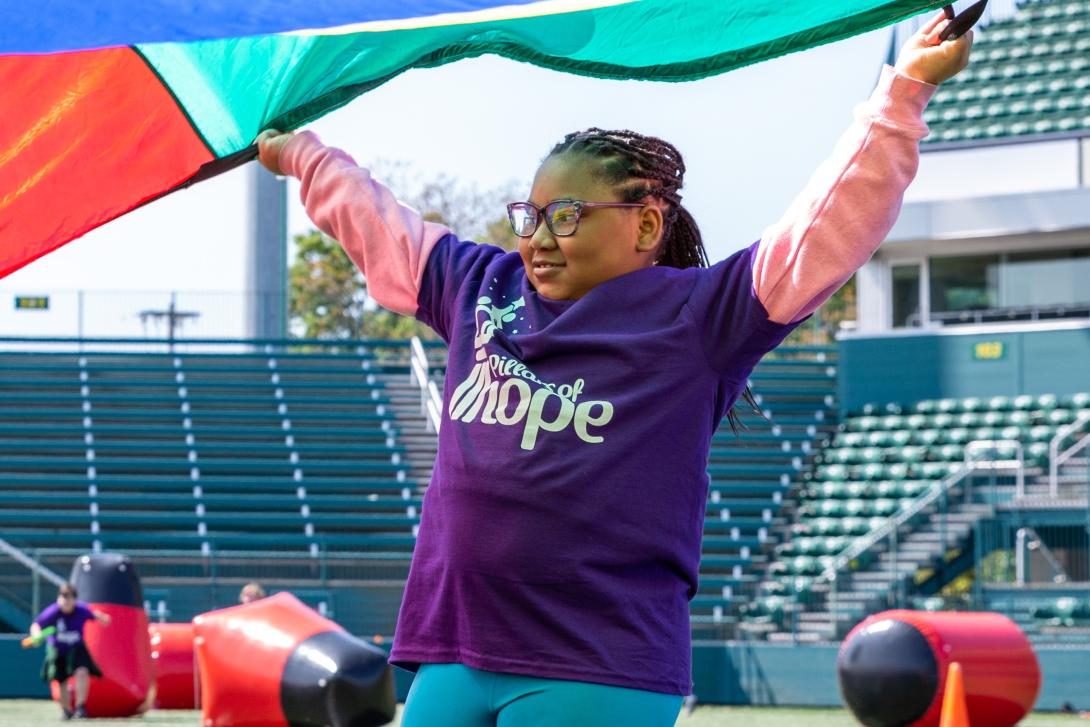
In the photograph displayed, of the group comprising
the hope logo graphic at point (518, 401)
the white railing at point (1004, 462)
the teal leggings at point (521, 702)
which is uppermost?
the hope logo graphic at point (518, 401)

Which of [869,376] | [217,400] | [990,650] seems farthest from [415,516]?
[990,650]

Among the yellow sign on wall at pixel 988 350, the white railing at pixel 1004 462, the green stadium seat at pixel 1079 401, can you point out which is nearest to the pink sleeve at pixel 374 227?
the white railing at pixel 1004 462

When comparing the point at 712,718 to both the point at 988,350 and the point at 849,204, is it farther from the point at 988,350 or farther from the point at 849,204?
the point at 849,204

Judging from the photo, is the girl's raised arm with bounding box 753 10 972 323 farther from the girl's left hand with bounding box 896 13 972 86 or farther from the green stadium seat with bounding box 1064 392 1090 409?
the green stadium seat with bounding box 1064 392 1090 409

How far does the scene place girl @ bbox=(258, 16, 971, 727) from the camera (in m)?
2.66

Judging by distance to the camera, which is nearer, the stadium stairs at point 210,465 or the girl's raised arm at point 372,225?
the girl's raised arm at point 372,225

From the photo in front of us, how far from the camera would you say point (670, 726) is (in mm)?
2783

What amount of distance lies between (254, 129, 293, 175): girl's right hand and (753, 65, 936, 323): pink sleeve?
1.07 m

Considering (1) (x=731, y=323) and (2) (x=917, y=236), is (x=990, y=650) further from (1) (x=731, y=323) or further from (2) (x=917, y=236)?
(2) (x=917, y=236)

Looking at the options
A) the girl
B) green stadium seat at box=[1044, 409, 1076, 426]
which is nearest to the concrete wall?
green stadium seat at box=[1044, 409, 1076, 426]

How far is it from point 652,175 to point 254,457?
67.6 ft

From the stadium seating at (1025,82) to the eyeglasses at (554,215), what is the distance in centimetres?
2259

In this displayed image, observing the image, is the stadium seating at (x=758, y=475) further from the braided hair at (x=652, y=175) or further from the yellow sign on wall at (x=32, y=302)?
the braided hair at (x=652, y=175)

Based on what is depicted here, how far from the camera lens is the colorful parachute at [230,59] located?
3.23 meters
